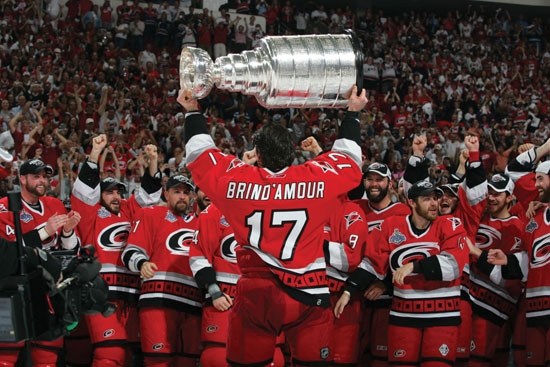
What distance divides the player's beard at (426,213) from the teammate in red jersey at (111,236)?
214 cm

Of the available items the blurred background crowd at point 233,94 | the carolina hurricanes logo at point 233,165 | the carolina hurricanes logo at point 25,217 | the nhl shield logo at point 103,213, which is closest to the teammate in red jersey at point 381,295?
the nhl shield logo at point 103,213

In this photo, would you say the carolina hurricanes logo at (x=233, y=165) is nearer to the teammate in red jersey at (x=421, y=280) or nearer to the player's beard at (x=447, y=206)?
the teammate in red jersey at (x=421, y=280)

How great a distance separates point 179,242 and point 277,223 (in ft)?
7.49

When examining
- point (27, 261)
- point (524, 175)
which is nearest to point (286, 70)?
point (27, 261)

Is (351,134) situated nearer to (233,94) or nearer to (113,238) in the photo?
(113,238)

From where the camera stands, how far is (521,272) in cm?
664

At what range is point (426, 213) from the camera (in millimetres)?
6484

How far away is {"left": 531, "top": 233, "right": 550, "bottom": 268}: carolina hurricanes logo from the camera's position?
21.1 feet

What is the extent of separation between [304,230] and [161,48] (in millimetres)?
14715

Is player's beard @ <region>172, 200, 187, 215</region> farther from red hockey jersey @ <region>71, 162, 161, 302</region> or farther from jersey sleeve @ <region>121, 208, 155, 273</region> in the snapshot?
red hockey jersey @ <region>71, 162, 161, 302</region>

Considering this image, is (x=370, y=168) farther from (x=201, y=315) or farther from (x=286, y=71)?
(x=286, y=71)

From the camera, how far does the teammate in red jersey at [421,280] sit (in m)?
6.40

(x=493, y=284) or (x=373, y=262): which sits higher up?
(x=373, y=262)

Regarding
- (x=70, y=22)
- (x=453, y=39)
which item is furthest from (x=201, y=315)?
(x=453, y=39)
